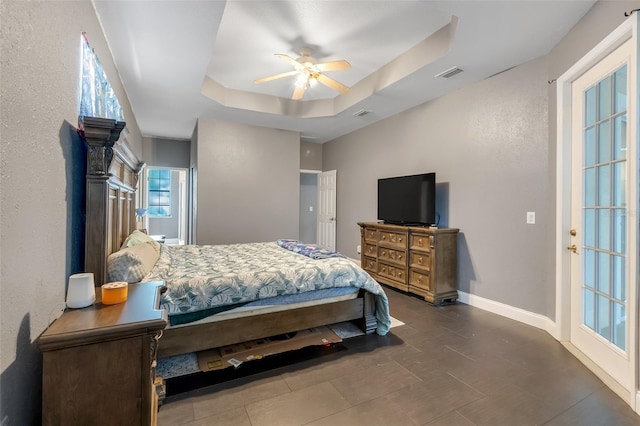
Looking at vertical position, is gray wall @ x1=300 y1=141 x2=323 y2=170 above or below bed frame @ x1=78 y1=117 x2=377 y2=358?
above

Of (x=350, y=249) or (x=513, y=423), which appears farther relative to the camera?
(x=350, y=249)

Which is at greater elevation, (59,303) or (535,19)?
(535,19)

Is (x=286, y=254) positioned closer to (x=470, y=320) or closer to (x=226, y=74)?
(x=470, y=320)

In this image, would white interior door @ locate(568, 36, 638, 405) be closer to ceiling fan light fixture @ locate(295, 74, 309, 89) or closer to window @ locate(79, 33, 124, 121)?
ceiling fan light fixture @ locate(295, 74, 309, 89)

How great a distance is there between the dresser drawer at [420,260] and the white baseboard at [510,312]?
0.60 metres

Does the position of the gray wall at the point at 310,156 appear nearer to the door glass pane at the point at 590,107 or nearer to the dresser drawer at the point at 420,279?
the dresser drawer at the point at 420,279

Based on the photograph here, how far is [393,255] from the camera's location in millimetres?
4188

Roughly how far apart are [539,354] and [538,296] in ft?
2.47

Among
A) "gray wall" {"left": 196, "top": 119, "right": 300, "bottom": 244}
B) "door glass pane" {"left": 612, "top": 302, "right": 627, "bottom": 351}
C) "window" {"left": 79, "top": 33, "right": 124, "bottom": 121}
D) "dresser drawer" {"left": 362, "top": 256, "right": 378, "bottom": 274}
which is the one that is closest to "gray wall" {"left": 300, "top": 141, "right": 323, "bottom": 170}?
"gray wall" {"left": 196, "top": 119, "right": 300, "bottom": 244}

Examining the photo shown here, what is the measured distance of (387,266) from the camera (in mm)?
4312

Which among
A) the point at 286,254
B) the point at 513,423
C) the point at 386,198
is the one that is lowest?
the point at 513,423

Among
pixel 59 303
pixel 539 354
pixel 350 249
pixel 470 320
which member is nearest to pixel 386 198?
pixel 350 249

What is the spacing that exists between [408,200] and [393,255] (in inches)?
31.7

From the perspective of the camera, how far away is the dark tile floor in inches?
66.3
